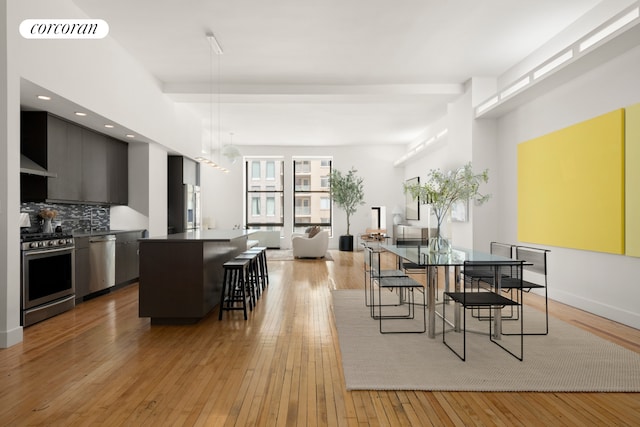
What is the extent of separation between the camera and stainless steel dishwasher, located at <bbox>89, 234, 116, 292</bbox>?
5375 mm

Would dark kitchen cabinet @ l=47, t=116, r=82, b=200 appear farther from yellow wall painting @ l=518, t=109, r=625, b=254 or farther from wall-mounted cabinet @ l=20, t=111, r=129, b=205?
yellow wall painting @ l=518, t=109, r=625, b=254

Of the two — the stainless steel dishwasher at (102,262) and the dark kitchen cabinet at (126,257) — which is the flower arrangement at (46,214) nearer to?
the stainless steel dishwasher at (102,262)

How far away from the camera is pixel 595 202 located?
14.8 feet

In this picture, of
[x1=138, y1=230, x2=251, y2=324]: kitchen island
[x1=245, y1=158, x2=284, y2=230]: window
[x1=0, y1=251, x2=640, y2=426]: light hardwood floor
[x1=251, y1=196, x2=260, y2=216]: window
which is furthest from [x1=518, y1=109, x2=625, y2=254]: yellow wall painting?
[x1=251, y1=196, x2=260, y2=216]: window

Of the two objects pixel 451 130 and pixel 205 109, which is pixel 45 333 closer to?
pixel 205 109

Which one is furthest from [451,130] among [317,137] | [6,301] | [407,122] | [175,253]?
[6,301]

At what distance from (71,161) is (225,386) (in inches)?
168

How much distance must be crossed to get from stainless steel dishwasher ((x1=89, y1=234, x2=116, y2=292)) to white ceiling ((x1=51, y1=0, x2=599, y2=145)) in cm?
281

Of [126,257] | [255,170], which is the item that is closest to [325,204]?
[255,170]

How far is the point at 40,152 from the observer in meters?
4.77

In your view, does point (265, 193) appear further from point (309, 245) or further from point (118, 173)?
point (118, 173)

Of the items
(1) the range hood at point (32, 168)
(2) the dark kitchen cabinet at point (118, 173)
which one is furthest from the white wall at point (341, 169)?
(1) the range hood at point (32, 168)

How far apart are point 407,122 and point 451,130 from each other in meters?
2.52

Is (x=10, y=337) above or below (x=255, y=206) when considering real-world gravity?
below
